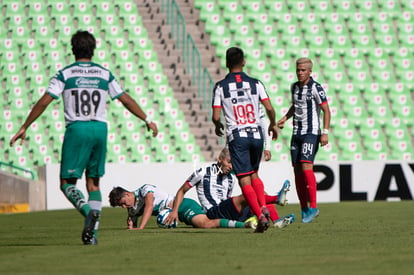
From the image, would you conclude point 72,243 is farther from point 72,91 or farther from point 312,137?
point 312,137

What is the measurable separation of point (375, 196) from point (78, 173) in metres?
12.4

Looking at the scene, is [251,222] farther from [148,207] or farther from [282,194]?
[148,207]

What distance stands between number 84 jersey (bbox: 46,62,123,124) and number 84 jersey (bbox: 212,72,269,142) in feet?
5.44

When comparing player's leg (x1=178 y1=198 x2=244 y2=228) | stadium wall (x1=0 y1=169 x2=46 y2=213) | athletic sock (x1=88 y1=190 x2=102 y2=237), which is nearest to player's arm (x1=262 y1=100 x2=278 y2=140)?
player's leg (x1=178 y1=198 x2=244 y2=228)

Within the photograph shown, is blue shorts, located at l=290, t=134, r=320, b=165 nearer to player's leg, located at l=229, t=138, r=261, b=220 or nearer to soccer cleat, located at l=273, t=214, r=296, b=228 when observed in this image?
soccer cleat, located at l=273, t=214, r=296, b=228

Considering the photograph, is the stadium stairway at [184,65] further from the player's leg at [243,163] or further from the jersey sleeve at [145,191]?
the player's leg at [243,163]

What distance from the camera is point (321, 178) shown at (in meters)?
19.5

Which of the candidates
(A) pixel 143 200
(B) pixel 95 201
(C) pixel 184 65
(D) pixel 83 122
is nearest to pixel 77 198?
(B) pixel 95 201

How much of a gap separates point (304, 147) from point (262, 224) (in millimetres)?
2440

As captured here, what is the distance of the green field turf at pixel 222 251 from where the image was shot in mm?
6004

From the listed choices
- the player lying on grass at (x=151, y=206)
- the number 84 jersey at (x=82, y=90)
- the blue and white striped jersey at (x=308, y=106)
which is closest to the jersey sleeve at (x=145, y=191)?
the player lying on grass at (x=151, y=206)

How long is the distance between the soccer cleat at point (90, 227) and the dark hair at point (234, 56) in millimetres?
2362

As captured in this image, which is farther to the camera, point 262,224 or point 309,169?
point 309,169

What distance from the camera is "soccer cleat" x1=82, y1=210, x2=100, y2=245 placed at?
7855 millimetres
